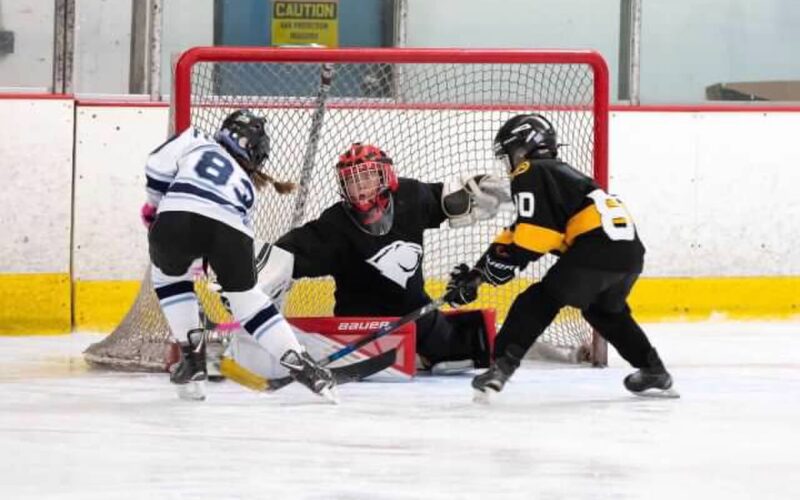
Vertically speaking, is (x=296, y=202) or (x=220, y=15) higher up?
(x=220, y=15)

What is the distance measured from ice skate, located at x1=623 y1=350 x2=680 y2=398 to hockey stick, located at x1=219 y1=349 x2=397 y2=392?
0.70 meters

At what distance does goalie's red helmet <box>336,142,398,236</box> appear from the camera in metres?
4.80

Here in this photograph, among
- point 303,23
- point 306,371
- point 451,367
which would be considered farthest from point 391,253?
point 303,23

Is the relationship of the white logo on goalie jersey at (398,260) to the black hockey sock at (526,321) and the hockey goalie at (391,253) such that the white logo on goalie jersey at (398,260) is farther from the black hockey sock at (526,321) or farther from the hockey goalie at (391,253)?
the black hockey sock at (526,321)

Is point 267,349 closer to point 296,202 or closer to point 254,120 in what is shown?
Result: point 254,120

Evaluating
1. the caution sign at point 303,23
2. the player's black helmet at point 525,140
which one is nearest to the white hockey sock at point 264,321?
the player's black helmet at point 525,140

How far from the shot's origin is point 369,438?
12.5 feet

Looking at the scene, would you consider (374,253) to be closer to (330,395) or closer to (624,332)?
(330,395)

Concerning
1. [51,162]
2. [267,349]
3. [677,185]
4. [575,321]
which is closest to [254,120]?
[267,349]

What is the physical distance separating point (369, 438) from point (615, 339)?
3.42ft

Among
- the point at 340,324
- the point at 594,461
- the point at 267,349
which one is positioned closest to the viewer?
the point at 594,461

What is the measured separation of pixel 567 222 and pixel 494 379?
0.45m

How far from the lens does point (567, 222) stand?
175 inches

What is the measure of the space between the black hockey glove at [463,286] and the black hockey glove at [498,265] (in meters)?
0.04
